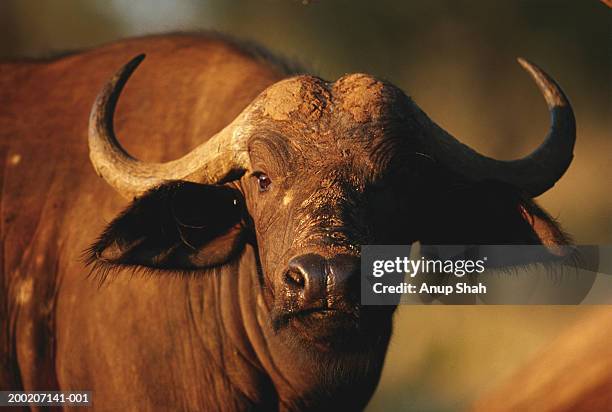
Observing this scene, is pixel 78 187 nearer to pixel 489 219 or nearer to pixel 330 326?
pixel 330 326

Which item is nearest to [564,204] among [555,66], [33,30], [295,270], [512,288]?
[555,66]

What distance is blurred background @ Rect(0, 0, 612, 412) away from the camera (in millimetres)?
8227

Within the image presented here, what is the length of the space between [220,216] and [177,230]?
178mm

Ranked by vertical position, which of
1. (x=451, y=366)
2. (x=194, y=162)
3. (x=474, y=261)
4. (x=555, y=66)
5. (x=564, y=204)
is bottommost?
(x=474, y=261)

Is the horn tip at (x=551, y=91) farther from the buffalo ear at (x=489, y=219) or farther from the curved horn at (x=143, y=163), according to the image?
the curved horn at (x=143, y=163)

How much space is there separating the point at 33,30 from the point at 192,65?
3.96 m

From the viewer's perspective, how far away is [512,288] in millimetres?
6031

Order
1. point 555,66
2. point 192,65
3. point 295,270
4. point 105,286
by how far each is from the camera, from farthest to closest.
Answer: point 555,66 → point 192,65 → point 105,286 → point 295,270

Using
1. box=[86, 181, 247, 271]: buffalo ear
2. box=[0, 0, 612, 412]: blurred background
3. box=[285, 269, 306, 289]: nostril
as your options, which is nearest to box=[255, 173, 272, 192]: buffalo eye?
box=[86, 181, 247, 271]: buffalo ear

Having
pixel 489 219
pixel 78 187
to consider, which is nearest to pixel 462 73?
pixel 78 187

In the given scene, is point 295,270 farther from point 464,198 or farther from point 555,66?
point 555,66

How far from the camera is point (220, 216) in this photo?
13.3 ft

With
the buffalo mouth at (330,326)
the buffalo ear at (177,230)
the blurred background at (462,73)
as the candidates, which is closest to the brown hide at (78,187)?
the buffalo ear at (177,230)

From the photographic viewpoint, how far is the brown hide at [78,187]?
4.34 meters
